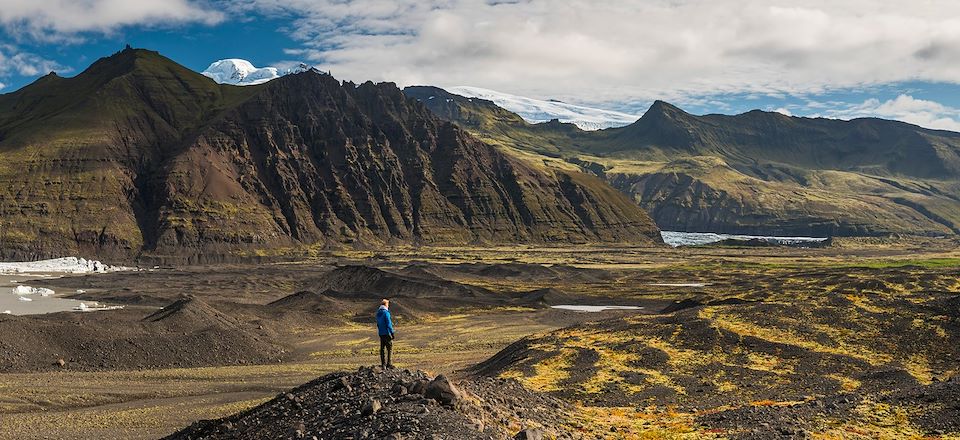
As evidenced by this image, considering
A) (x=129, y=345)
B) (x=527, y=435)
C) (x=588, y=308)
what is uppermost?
(x=527, y=435)

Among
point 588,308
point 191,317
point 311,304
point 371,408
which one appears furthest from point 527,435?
point 588,308

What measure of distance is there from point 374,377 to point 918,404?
78.9 feet

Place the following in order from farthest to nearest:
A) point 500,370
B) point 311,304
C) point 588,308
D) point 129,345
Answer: point 588,308 → point 311,304 → point 129,345 → point 500,370

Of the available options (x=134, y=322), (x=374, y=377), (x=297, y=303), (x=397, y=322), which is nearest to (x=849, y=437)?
(x=374, y=377)

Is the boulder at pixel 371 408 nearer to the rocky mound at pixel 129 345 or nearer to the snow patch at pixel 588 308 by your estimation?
the rocky mound at pixel 129 345

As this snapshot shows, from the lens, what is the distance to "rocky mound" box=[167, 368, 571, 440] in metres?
22.3

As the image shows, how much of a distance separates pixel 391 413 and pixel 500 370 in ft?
108

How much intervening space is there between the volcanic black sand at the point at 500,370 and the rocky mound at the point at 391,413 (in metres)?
0.09

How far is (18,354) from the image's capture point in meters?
63.6

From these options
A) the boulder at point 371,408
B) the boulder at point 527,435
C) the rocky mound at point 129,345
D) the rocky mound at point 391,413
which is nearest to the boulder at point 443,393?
the rocky mound at point 391,413

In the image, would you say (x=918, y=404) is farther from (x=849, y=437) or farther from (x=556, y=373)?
(x=556, y=373)

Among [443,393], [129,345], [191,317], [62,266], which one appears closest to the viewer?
[443,393]

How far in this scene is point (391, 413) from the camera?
2320 cm

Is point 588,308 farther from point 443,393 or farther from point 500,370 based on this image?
point 443,393
